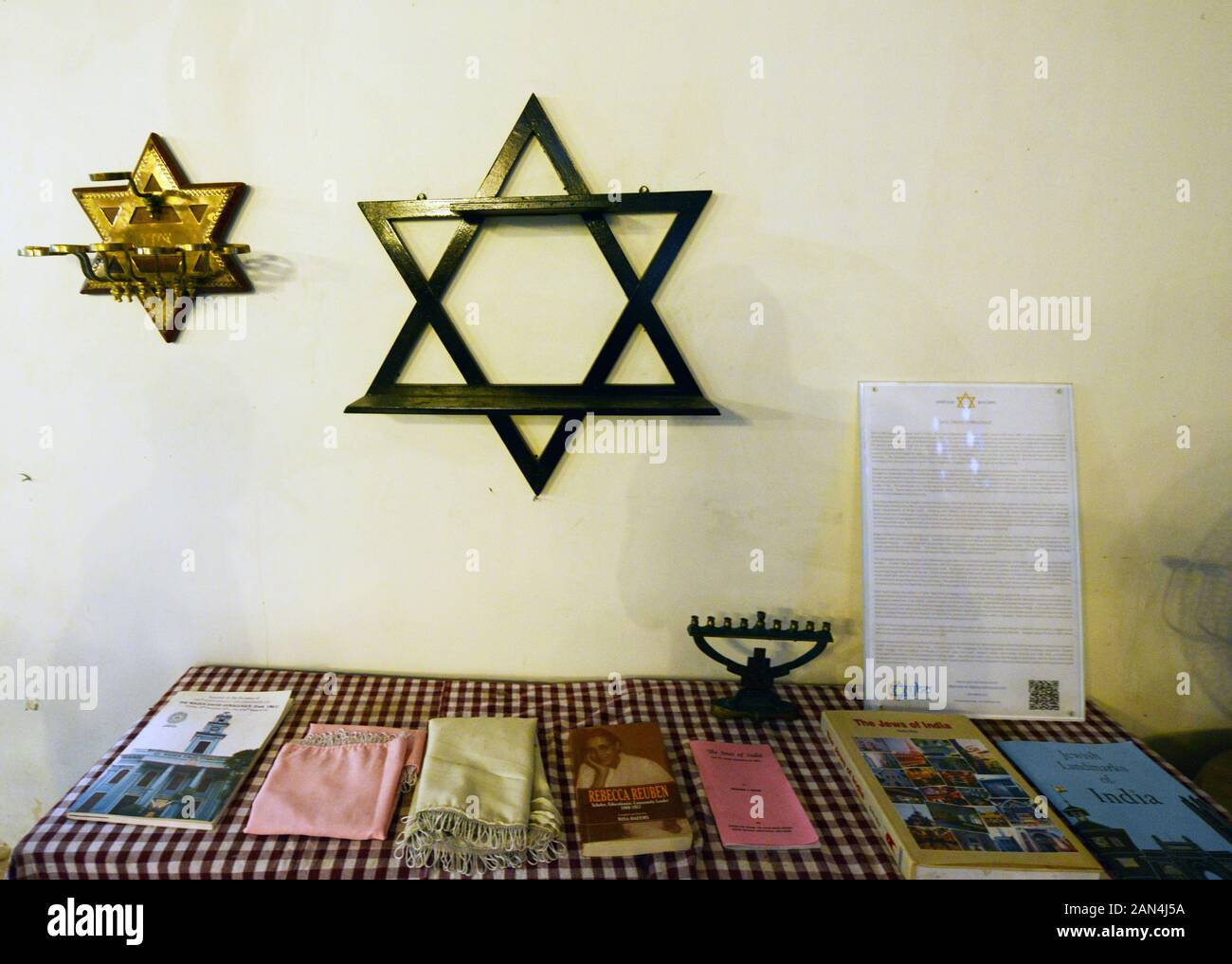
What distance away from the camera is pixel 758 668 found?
116 cm

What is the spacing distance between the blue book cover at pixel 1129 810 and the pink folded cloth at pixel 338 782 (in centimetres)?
97

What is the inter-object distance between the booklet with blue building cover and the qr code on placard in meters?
1.33

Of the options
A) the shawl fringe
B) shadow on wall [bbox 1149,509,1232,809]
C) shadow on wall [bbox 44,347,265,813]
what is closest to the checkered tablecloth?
the shawl fringe

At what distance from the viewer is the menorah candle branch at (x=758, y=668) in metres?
1.15

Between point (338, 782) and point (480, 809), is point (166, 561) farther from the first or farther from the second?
point (480, 809)

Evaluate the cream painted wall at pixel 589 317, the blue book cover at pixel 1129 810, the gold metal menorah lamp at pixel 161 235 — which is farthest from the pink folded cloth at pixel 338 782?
the blue book cover at pixel 1129 810

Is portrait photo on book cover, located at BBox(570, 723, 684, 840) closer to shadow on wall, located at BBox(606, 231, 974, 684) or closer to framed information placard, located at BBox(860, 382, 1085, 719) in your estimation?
shadow on wall, located at BBox(606, 231, 974, 684)

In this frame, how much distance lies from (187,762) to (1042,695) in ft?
4.74

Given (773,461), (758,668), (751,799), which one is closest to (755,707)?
(758,668)

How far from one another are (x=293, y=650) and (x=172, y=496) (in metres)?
0.38

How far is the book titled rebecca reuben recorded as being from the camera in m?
0.90

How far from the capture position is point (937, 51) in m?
1.11
